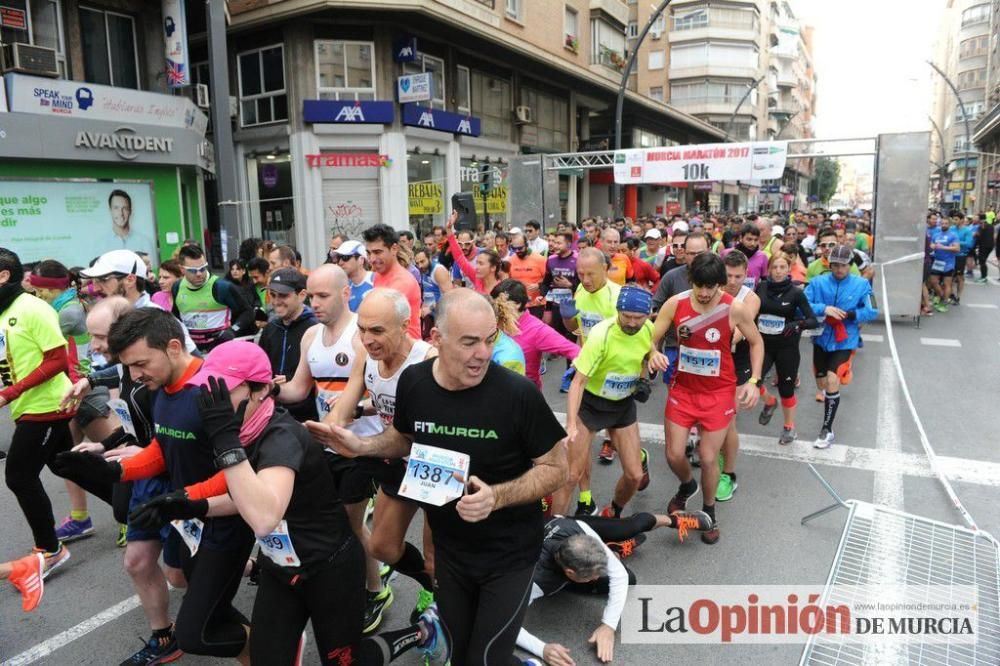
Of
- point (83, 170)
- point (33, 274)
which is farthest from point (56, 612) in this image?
point (83, 170)

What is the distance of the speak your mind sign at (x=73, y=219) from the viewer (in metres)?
13.5

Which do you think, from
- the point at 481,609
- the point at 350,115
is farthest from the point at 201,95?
the point at 481,609

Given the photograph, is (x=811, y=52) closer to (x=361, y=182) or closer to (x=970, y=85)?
(x=970, y=85)

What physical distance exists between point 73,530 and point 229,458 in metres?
3.58

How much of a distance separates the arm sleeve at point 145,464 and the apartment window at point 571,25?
28.2 meters

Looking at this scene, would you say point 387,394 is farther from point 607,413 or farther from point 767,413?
point 767,413

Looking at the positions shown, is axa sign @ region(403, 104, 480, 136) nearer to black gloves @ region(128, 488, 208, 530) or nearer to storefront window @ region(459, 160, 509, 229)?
storefront window @ region(459, 160, 509, 229)

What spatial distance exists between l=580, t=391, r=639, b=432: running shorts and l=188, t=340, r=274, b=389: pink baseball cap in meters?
2.66

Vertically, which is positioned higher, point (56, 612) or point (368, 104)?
point (368, 104)

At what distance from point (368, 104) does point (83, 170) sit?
7720mm

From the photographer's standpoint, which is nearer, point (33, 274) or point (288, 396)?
point (288, 396)

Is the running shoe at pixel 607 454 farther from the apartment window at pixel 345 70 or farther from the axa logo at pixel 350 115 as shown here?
the apartment window at pixel 345 70

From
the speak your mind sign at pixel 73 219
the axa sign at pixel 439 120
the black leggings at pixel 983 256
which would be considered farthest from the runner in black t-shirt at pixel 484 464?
the black leggings at pixel 983 256

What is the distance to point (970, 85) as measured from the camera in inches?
3135
